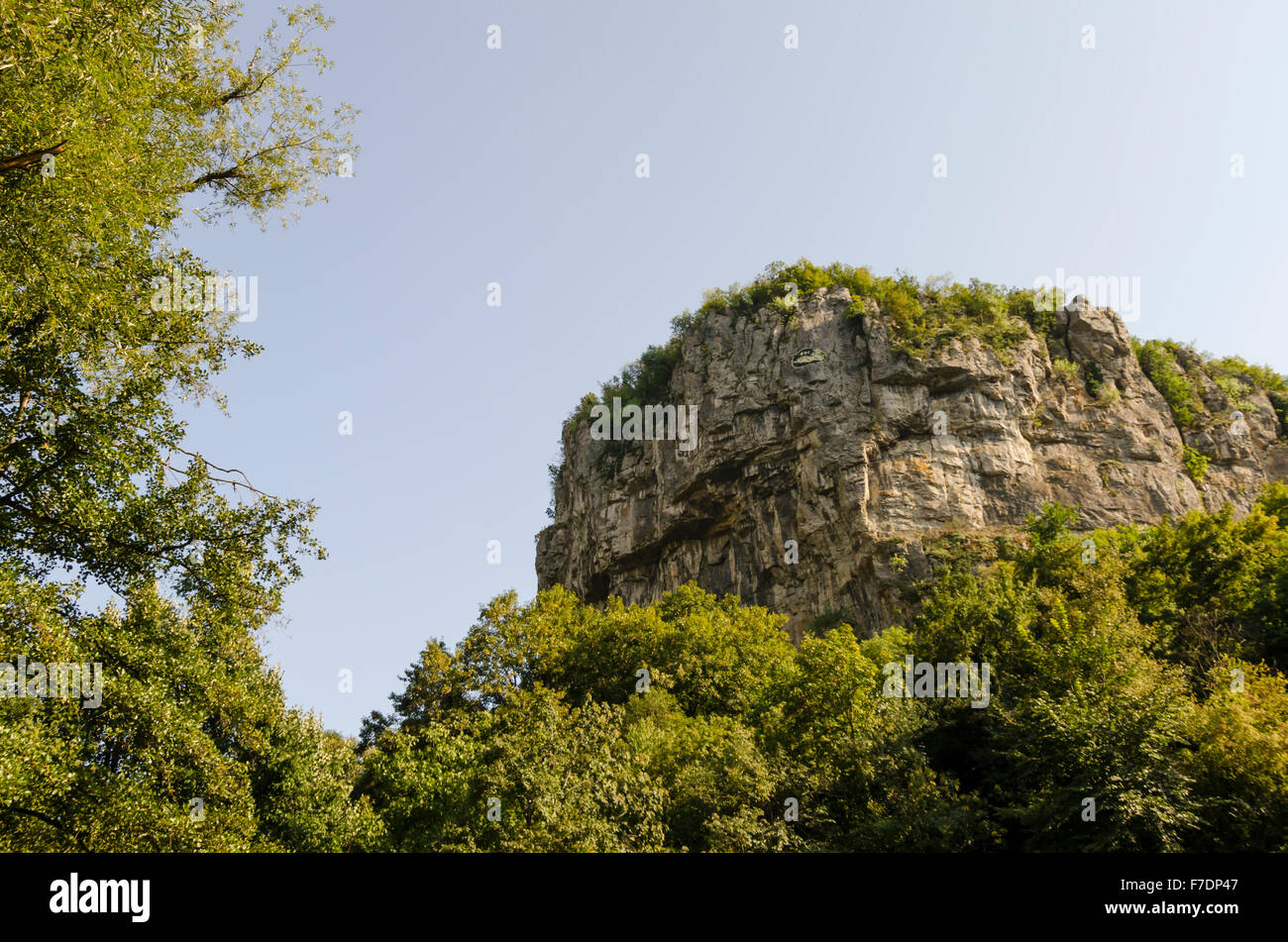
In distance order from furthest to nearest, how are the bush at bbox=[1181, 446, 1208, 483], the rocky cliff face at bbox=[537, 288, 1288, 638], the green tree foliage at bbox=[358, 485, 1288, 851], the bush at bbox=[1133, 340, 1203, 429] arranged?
the bush at bbox=[1133, 340, 1203, 429], the bush at bbox=[1181, 446, 1208, 483], the rocky cliff face at bbox=[537, 288, 1288, 638], the green tree foliage at bbox=[358, 485, 1288, 851]

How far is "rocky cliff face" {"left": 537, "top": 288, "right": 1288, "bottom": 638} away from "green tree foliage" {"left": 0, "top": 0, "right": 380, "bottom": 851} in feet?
118

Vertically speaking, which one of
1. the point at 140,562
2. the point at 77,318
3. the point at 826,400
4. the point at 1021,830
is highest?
the point at 826,400

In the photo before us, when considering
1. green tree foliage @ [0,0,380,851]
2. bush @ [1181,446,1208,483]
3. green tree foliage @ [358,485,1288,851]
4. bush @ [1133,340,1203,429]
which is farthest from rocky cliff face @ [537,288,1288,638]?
green tree foliage @ [0,0,380,851]

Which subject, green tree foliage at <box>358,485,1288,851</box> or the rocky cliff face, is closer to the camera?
green tree foliage at <box>358,485,1288,851</box>

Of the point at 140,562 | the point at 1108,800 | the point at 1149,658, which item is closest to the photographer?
the point at 140,562

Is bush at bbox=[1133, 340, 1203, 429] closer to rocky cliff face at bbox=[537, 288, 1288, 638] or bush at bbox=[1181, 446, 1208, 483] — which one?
rocky cliff face at bbox=[537, 288, 1288, 638]

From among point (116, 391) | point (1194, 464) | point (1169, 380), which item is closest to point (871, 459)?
point (1194, 464)

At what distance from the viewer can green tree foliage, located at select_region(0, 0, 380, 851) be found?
35.7 feet

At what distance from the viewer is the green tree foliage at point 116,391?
1089cm

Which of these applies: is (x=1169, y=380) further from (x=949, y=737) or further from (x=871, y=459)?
(x=949, y=737)

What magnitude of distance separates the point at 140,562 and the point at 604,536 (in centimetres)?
4866
